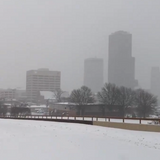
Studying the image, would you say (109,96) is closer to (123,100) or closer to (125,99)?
(123,100)

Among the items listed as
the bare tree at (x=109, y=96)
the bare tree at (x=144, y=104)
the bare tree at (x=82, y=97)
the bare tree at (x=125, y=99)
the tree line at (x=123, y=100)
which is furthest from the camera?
the bare tree at (x=82, y=97)

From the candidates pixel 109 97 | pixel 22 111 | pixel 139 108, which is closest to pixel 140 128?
pixel 139 108

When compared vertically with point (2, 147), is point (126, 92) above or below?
above

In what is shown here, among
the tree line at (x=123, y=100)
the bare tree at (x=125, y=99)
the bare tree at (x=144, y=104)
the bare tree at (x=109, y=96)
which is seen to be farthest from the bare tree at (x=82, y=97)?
the bare tree at (x=144, y=104)

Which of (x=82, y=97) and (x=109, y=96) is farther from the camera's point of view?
(x=82, y=97)

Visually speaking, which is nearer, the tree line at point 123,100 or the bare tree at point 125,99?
the tree line at point 123,100

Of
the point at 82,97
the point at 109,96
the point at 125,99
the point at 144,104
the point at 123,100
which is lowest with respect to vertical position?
the point at 144,104

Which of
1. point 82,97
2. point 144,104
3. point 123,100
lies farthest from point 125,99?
point 82,97

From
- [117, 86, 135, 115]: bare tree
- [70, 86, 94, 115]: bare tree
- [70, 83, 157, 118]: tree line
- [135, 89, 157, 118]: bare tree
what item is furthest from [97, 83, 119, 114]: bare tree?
[135, 89, 157, 118]: bare tree

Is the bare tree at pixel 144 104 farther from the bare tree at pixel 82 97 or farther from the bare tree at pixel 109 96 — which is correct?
the bare tree at pixel 82 97

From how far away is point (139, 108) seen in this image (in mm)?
81250

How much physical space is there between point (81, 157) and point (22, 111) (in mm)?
86352

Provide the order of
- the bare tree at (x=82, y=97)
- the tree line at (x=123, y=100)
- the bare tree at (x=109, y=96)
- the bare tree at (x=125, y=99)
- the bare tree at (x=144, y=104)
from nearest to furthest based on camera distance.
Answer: the bare tree at (x=144, y=104)
the tree line at (x=123, y=100)
the bare tree at (x=125, y=99)
the bare tree at (x=109, y=96)
the bare tree at (x=82, y=97)

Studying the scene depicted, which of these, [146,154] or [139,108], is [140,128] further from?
[139,108]
